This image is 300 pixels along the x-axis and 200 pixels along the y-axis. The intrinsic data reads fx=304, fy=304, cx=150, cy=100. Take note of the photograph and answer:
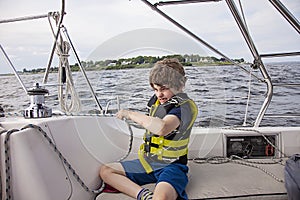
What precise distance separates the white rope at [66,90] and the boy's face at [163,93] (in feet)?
1.13

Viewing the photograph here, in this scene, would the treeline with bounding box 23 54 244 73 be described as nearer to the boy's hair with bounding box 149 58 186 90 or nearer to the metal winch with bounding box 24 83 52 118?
the boy's hair with bounding box 149 58 186 90

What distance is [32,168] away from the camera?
85 centimetres

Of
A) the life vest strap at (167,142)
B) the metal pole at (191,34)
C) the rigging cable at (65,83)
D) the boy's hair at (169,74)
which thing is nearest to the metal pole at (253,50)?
the metal pole at (191,34)

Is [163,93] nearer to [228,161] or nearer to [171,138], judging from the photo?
[171,138]

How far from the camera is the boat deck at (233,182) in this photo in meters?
1.09

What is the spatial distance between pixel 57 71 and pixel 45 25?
0.39 metres

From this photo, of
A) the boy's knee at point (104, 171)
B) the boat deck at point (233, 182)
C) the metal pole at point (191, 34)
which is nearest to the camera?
the boat deck at point (233, 182)

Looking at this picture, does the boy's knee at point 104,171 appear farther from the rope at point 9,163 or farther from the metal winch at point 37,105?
the metal winch at point 37,105

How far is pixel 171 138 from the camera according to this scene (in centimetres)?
118

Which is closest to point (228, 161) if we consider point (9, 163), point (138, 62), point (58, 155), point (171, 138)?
point (171, 138)

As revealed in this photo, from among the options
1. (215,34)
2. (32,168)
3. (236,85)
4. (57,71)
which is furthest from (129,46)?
(236,85)

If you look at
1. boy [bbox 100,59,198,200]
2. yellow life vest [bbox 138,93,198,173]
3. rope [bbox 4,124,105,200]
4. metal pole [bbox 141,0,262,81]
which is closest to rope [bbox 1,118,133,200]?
rope [bbox 4,124,105,200]

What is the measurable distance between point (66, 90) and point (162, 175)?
1.82 feet

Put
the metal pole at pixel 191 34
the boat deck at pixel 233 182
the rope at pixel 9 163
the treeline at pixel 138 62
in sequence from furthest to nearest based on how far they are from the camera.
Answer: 1. the metal pole at pixel 191 34
2. the boat deck at pixel 233 182
3. the treeline at pixel 138 62
4. the rope at pixel 9 163
